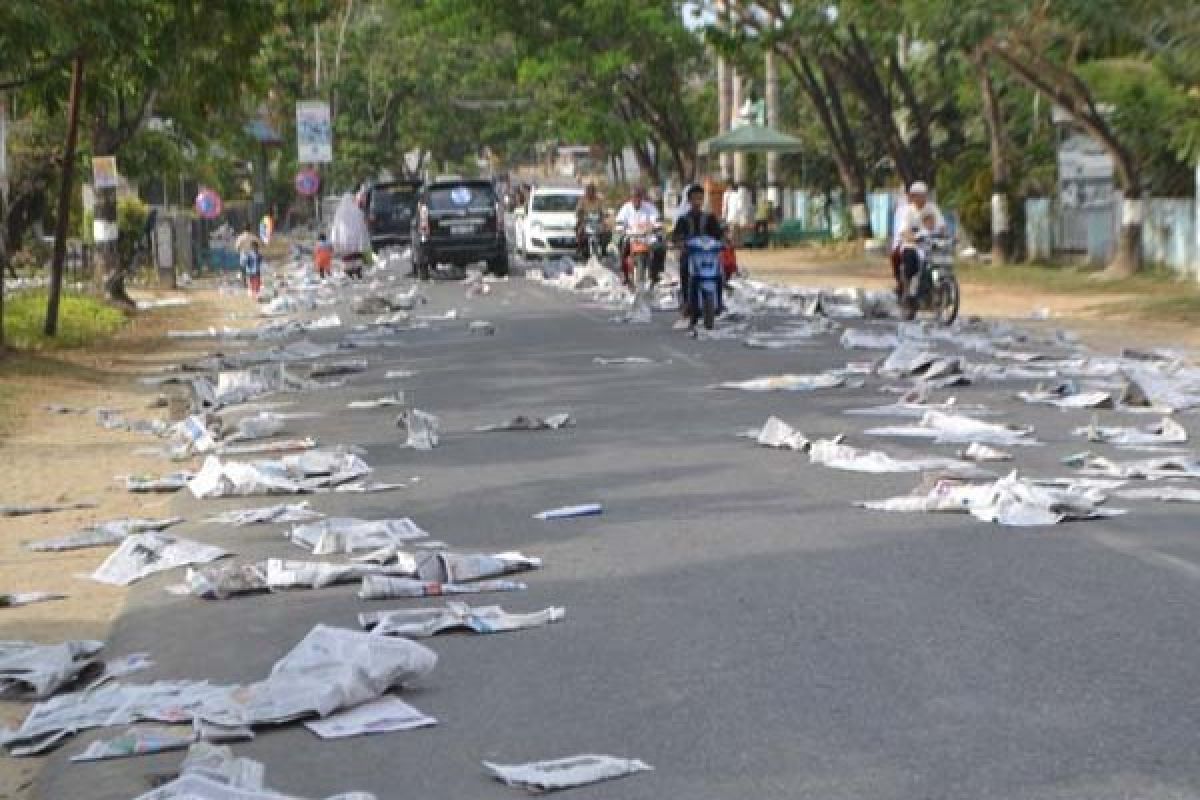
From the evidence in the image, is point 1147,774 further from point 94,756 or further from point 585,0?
point 585,0

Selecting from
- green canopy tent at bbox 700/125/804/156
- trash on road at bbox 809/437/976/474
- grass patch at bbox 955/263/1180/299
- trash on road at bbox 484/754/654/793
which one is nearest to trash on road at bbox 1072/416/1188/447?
trash on road at bbox 809/437/976/474

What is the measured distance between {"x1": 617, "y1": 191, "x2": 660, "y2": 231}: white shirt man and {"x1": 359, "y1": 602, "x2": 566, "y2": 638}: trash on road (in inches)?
1017

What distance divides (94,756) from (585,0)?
2032 inches

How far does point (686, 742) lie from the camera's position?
22.6 ft

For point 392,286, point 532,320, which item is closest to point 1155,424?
point 532,320

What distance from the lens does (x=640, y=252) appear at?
34969 millimetres

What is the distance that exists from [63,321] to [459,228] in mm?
15202

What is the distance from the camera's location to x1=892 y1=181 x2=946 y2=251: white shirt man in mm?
26672

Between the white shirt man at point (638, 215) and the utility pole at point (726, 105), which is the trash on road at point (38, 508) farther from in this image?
the utility pole at point (726, 105)

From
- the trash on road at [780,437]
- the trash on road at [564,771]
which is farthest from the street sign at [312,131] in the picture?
the trash on road at [564,771]

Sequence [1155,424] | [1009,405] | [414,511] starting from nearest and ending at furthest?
[414,511] → [1155,424] → [1009,405]

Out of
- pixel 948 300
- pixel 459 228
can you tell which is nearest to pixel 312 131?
pixel 459 228

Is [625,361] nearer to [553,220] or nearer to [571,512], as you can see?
[571,512]

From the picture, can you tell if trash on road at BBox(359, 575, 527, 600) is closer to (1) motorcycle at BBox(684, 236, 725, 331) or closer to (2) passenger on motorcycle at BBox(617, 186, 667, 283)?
(1) motorcycle at BBox(684, 236, 725, 331)
